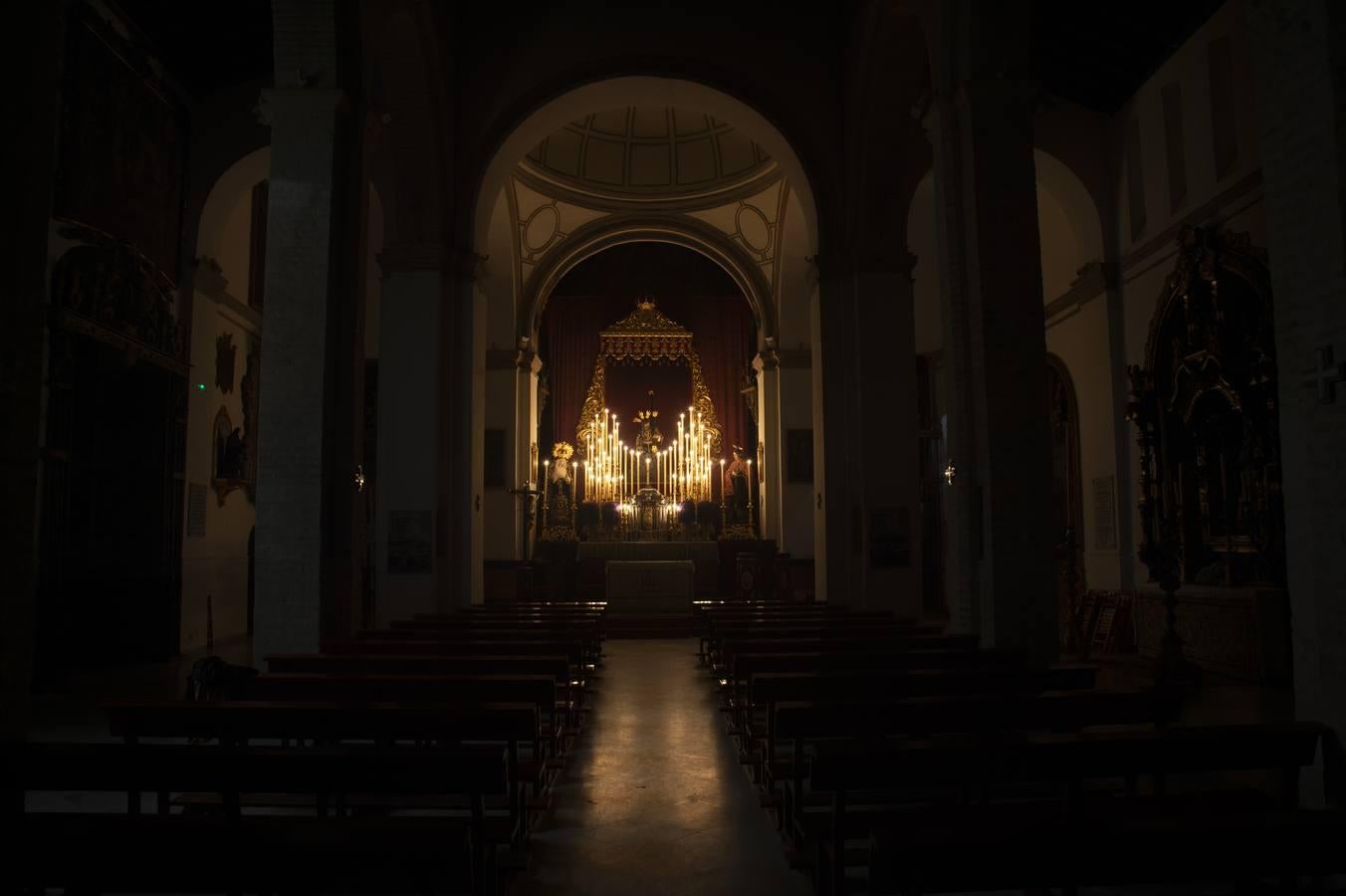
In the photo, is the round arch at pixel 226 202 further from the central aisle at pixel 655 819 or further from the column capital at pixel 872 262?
the central aisle at pixel 655 819

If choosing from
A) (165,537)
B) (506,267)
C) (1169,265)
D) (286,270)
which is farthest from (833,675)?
(506,267)

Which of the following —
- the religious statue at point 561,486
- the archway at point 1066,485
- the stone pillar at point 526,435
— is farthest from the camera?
the religious statue at point 561,486

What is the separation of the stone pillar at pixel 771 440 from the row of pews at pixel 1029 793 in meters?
12.5

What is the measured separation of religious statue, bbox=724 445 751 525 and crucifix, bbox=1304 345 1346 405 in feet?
52.9

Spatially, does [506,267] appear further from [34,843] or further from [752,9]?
[34,843]

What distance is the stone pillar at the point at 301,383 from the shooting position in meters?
7.28

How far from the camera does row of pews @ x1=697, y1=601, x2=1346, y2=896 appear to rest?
8.46 feet

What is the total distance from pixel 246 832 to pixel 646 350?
18.9 metres

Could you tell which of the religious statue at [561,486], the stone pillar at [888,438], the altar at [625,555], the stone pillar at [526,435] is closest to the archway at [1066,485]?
the stone pillar at [888,438]

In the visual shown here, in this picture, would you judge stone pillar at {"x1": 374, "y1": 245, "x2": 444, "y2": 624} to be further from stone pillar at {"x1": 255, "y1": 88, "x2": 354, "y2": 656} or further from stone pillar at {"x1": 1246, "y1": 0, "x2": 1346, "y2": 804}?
stone pillar at {"x1": 1246, "y1": 0, "x2": 1346, "y2": 804}

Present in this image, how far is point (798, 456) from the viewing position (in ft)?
57.1

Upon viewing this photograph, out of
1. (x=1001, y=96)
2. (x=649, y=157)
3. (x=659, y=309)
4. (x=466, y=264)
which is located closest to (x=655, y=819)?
(x=1001, y=96)

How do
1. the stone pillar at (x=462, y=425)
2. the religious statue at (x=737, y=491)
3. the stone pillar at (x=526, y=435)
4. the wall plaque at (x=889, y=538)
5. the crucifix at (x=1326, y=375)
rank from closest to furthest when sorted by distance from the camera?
the crucifix at (x=1326, y=375), the wall plaque at (x=889, y=538), the stone pillar at (x=462, y=425), the stone pillar at (x=526, y=435), the religious statue at (x=737, y=491)

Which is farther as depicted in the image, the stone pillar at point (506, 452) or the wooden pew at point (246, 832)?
the stone pillar at point (506, 452)
